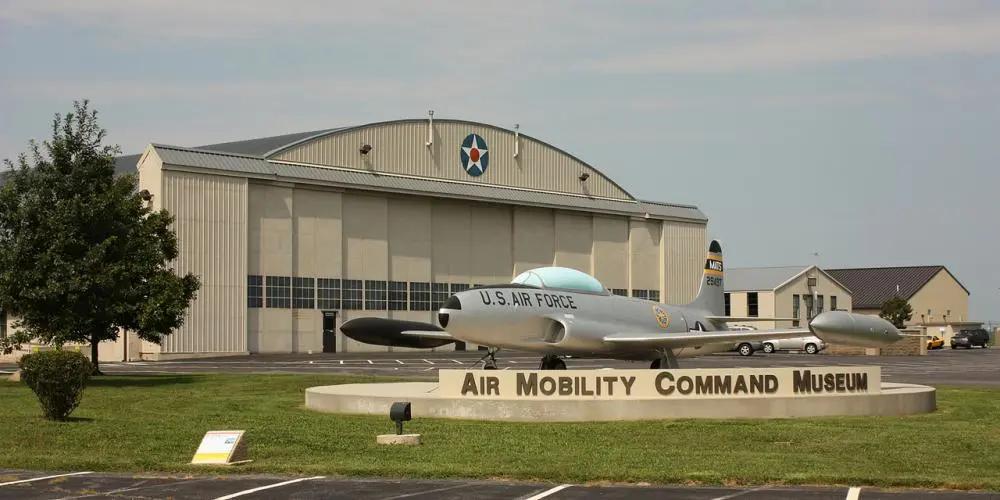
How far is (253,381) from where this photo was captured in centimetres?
3947

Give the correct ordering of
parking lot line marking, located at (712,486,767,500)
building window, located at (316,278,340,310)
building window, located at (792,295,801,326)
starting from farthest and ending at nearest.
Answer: building window, located at (792,295,801,326), building window, located at (316,278,340,310), parking lot line marking, located at (712,486,767,500)

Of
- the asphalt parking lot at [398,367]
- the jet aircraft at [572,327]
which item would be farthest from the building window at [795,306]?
the jet aircraft at [572,327]

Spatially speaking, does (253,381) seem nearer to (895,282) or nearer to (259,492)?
(259,492)

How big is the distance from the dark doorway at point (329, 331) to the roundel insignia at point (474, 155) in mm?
13853

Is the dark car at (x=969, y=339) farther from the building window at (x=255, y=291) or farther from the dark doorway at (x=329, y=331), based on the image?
the building window at (x=255, y=291)

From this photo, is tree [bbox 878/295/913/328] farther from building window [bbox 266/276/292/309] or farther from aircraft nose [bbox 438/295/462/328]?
aircraft nose [bbox 438/295/462/328]

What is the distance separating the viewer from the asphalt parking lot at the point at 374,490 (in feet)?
48.0

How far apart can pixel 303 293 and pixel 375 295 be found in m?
5.42

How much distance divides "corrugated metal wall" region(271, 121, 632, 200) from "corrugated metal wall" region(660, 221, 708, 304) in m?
4.45

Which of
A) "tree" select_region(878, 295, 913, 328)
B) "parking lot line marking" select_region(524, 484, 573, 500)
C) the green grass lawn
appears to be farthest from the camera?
"tree" select_region(878, 295, 913, 328)

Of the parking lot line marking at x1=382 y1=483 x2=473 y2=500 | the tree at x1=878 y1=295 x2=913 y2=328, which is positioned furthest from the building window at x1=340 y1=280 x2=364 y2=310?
the tree at x1=878 y1=295 x2=913 y2=328

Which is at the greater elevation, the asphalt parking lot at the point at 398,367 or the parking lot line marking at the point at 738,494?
the parking lot line marking at the point at 738,494

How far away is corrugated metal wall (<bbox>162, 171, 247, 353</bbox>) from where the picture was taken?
205 ft

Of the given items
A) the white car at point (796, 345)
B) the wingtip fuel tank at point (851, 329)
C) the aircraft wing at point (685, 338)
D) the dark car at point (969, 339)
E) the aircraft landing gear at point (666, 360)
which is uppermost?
the wingtip fuel tank at point (851, 329)
